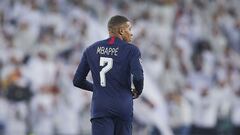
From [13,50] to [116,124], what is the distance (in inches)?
357

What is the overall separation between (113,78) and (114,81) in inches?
1.2

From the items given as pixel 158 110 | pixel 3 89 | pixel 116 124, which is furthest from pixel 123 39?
pixel 158 110

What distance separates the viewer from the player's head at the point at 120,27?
706 centimetres

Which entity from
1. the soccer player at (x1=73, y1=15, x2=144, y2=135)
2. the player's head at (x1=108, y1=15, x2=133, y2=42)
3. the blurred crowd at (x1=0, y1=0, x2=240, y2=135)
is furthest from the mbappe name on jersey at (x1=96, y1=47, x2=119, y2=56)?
the blurred crowd at (x1=0, y1=0, x2=240, y2=135)

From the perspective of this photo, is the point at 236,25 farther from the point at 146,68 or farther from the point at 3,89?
the point at 3,89

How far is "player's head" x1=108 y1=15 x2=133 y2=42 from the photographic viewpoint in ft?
23.2

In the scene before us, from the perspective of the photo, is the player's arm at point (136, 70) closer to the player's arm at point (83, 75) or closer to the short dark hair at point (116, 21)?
the short dark hair at point (116, 21)

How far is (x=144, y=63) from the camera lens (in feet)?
56.4

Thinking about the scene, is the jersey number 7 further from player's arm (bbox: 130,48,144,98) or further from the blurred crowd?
the blurred crowd

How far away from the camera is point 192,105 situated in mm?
16859

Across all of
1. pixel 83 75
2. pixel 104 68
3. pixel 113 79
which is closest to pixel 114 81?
pixel 113 79

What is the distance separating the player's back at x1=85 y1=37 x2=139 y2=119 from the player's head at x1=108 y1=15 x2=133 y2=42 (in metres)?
0.06

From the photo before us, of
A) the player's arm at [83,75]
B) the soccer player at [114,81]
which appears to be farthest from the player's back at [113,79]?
the player's arm at [83,75]

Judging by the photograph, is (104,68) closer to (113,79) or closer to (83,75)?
(113,79)
